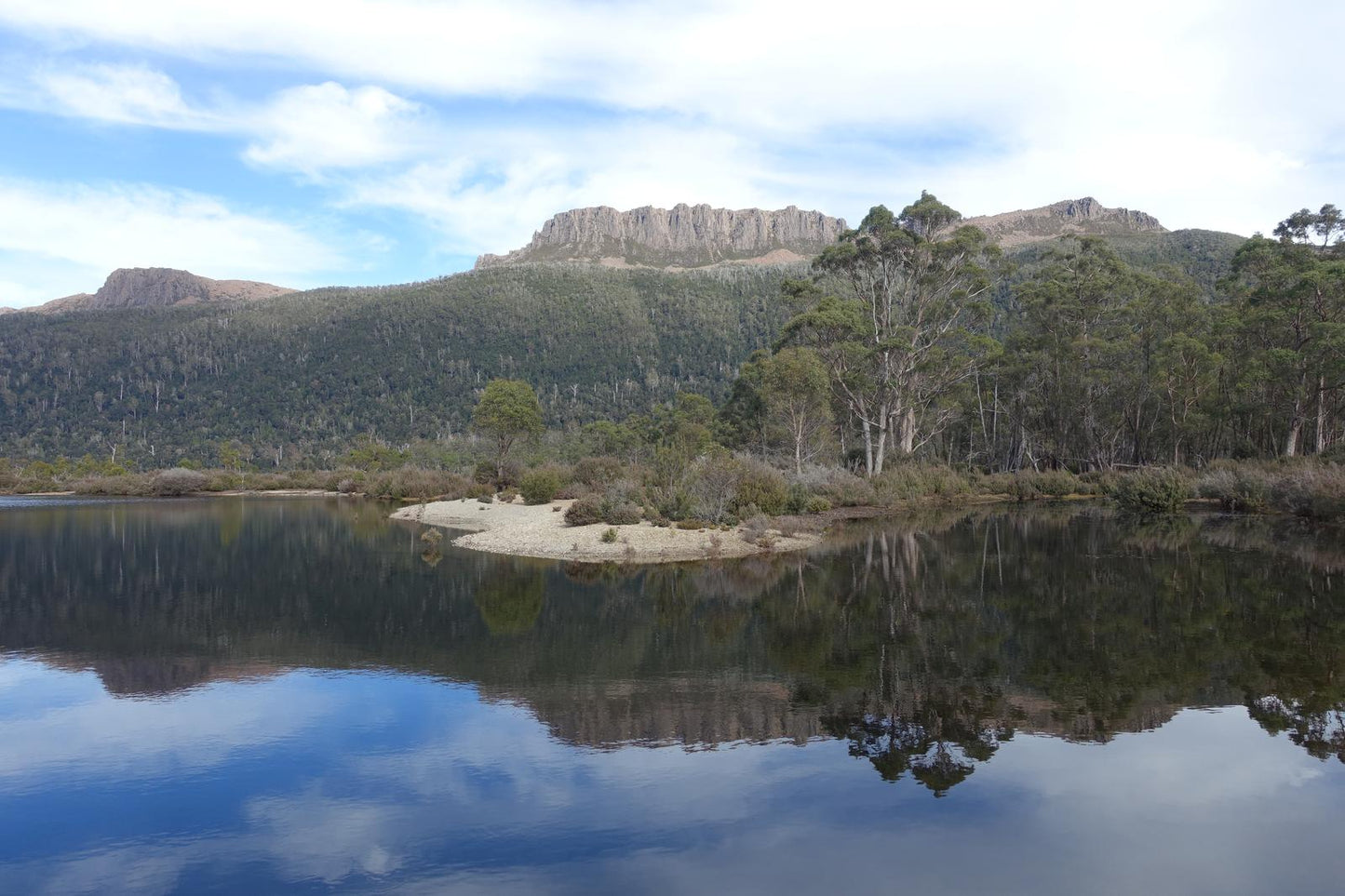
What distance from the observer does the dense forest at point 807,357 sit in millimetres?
41688

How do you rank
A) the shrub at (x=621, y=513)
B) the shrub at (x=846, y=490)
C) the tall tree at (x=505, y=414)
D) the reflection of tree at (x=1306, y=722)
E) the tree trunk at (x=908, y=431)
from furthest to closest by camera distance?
1. the tall tree at (x=505, y=414)
2. the tree trunk at (x=908, y=431)
3. the shrub at (x=846, y=490)
4. the shrub at (x=621, y=513)
5. the reflection of tree at (x=1306, y=722)

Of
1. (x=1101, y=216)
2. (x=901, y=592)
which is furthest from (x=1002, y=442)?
(x=1101, y=216)

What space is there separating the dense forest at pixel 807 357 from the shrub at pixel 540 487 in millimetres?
11299

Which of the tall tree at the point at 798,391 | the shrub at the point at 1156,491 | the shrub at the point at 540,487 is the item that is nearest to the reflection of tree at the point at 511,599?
the shrub at the point at 540,487

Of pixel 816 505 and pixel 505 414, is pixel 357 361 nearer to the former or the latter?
pixel 505 414

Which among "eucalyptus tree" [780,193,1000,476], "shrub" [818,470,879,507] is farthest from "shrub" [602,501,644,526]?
"eucalyptus tree" [780,193,1000,476]

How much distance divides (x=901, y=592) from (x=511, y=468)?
39.8 m

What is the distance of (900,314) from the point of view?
44.8 metres

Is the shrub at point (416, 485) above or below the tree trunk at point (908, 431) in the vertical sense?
below

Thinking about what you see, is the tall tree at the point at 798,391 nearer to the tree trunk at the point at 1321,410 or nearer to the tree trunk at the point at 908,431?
the tree trunk at the point at 908,431

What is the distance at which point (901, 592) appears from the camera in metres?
17.0

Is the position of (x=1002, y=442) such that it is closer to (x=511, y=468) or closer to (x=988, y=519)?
(x=988, y=519)

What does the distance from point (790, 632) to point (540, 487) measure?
2534 centimetres

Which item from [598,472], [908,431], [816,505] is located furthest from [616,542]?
[908,431]
